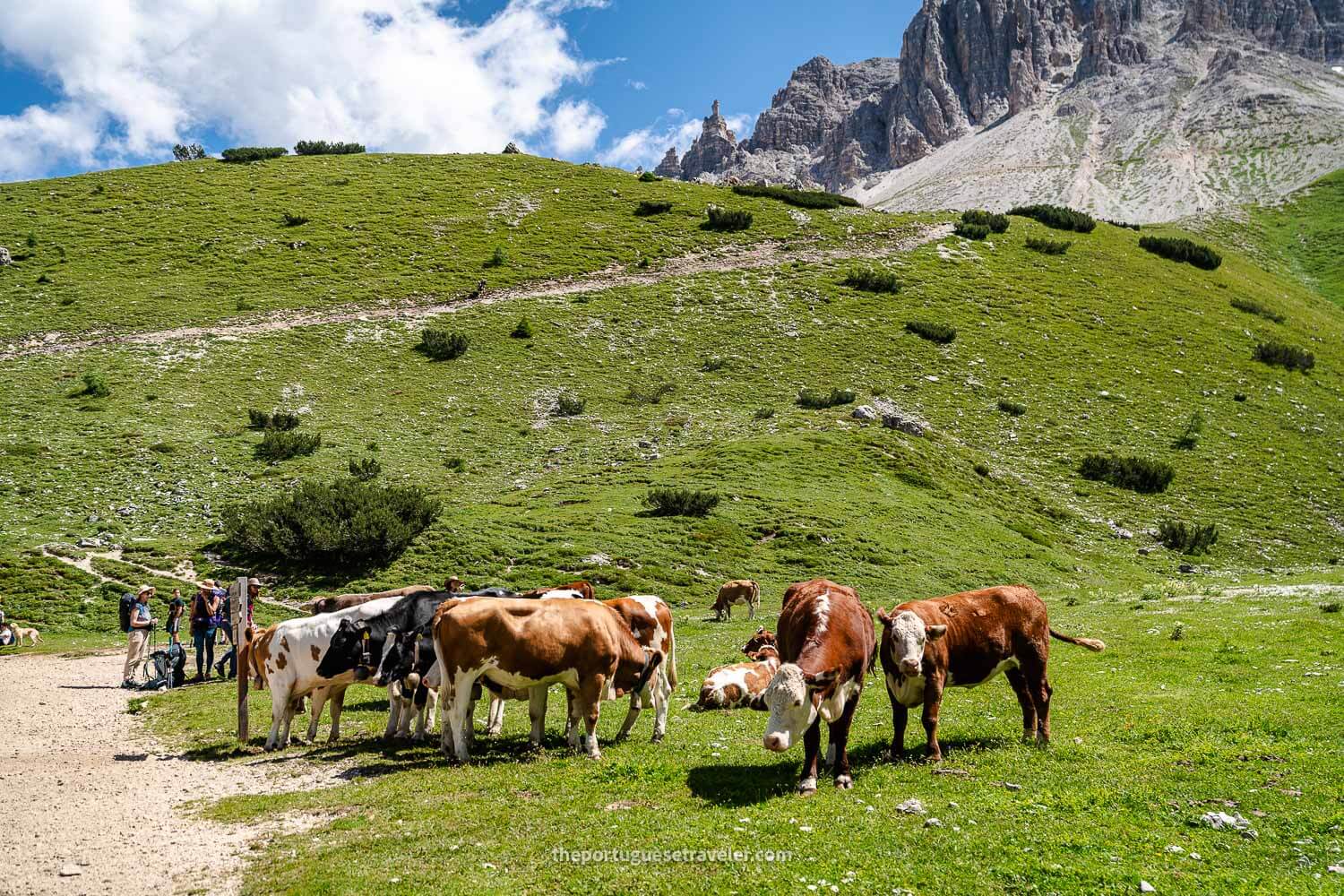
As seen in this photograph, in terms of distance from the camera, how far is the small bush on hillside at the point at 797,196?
97.1 m

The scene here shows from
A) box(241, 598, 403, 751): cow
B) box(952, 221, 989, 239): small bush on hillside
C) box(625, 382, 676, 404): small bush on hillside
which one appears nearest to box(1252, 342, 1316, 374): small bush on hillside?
box(952, 221, 989, 239): small bush on hillside

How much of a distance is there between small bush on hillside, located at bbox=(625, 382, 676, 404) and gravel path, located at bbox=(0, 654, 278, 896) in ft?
136

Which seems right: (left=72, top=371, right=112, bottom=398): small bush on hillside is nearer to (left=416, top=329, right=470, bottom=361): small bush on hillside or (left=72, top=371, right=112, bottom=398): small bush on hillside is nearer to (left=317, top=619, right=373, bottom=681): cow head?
(left=416, top=329, right=470, bottom=361): small bush on hillside

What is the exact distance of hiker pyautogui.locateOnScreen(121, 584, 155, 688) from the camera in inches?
821

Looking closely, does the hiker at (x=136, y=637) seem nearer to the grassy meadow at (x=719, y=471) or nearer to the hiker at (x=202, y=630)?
the hiker at (x=202, y=630)

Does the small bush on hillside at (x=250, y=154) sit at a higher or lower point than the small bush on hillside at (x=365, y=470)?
higher

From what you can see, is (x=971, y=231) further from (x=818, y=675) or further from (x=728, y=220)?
(x=818, y=675)

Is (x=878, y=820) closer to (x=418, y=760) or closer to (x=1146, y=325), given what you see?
(x=418, y=760)

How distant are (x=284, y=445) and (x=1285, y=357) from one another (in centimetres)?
7603

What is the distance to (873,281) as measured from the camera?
7525cm

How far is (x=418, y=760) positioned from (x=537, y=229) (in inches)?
3064

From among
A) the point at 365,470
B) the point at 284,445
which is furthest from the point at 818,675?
the point at 284,445

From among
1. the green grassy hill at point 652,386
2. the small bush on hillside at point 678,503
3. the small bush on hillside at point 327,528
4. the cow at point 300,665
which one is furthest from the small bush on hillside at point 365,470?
the cow at point 300,665

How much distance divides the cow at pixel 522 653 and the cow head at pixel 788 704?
3774mm
